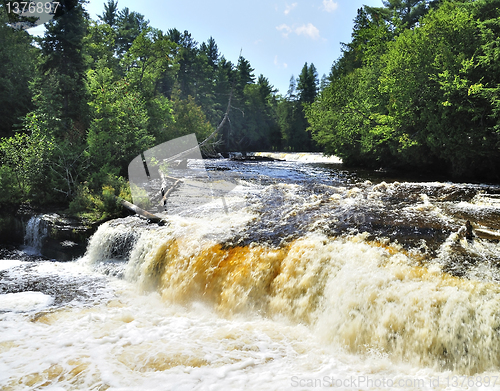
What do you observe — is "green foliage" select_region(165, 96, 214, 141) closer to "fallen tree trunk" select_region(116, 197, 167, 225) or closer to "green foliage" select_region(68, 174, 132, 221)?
"green foliage" select_region(68, 174, 132, 221)

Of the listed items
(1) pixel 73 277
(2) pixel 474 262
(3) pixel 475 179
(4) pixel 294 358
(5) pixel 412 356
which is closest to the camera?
(5) pixel 412 356

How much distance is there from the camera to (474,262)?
4930 millimetres

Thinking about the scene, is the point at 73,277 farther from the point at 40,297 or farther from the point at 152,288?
the point at 152,288

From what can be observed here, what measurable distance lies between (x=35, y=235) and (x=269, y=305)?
813cm

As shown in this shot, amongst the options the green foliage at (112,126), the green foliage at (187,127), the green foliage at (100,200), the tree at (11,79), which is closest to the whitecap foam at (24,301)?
the green foliage at (100,200)

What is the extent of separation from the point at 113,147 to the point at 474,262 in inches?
473

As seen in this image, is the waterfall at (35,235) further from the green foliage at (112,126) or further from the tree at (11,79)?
the tree at (11,79)

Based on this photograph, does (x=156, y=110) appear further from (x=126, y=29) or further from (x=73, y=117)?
(x=126, y=29)

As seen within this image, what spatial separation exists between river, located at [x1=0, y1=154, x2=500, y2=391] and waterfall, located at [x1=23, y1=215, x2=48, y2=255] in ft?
2.73

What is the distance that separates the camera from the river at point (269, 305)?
3807 mm

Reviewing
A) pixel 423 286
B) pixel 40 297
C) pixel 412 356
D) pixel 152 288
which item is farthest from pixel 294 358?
pixel 40 297

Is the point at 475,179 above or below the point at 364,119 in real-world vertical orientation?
below

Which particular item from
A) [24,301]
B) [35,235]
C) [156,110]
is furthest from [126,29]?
[24,301]

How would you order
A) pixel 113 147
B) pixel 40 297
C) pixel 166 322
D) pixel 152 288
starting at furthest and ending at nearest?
pixel 113 147
pixel 152 288
pixel 40 297
pixel 166 322
